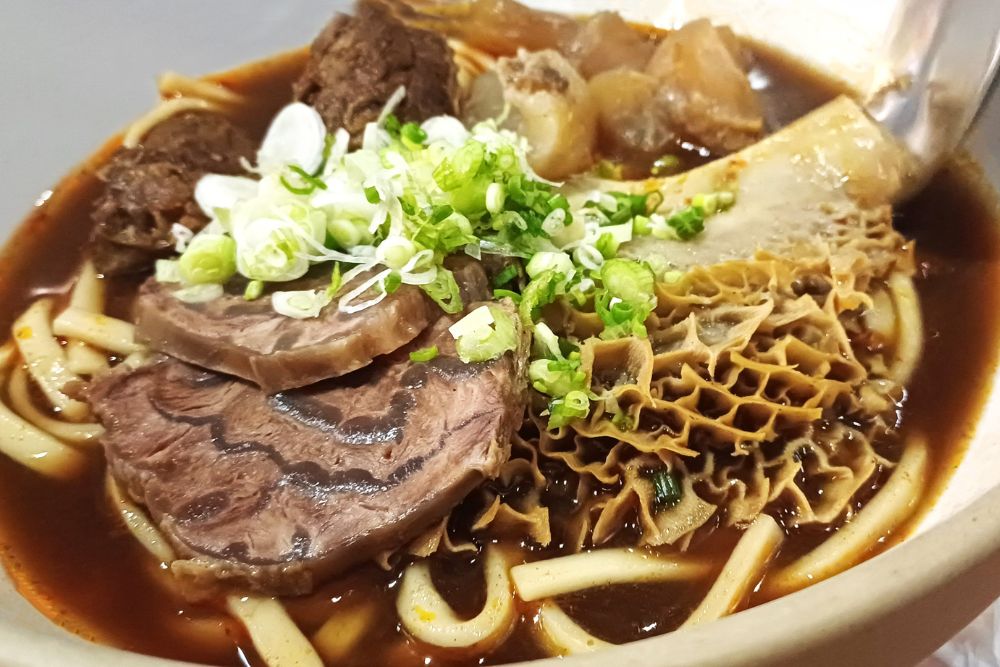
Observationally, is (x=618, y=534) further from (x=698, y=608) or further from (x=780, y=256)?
(x=780, y=256)

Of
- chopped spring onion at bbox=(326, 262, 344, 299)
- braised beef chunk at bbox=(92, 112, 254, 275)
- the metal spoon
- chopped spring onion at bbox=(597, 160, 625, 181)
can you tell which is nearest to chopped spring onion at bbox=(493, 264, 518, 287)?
chopped spring onion at bbox=(326, 262, 344, 299)

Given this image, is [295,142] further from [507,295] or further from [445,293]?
[507,295]

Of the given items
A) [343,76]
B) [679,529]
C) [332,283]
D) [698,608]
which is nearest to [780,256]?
[679,529]

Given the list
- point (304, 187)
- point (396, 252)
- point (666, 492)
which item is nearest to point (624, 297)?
point (666, 492)

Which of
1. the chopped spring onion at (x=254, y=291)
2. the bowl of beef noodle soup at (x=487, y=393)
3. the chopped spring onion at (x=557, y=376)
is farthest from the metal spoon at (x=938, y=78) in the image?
the chopped spring onion at (x=254, y=291)

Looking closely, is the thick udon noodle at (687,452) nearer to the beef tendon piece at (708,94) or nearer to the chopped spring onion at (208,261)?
the chopped spring onion at (208,261)
